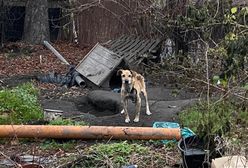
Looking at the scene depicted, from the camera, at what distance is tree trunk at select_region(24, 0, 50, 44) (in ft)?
65.2

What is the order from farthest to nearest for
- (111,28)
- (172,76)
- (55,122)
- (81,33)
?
(81,33) < (111,28) < (172,76) < (55,122)

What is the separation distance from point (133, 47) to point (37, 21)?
20.6 feet

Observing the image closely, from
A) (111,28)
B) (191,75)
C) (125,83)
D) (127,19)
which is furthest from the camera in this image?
(111,28)

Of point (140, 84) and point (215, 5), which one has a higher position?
point (215, 5)

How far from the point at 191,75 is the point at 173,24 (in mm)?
2988

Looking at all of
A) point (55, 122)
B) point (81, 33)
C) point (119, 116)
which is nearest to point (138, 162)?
point (55, 122)

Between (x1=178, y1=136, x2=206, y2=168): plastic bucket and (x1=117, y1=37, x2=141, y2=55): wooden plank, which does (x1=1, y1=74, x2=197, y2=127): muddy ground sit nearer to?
(x1=117, y1=37, x2=141, y2=55): wooden plank

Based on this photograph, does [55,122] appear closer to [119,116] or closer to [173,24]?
[119,116]

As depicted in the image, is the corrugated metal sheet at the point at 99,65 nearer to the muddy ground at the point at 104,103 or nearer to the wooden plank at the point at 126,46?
the muddy ground at the point at 104,103

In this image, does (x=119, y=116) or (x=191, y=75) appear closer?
(x=119, y=116)

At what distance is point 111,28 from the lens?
1917 centimetres

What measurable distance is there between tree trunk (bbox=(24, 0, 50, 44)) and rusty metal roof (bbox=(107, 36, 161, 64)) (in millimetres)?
4504

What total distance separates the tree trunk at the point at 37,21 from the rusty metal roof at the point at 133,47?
450 centimetres

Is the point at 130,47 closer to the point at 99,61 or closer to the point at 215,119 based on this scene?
the point at 99,61
